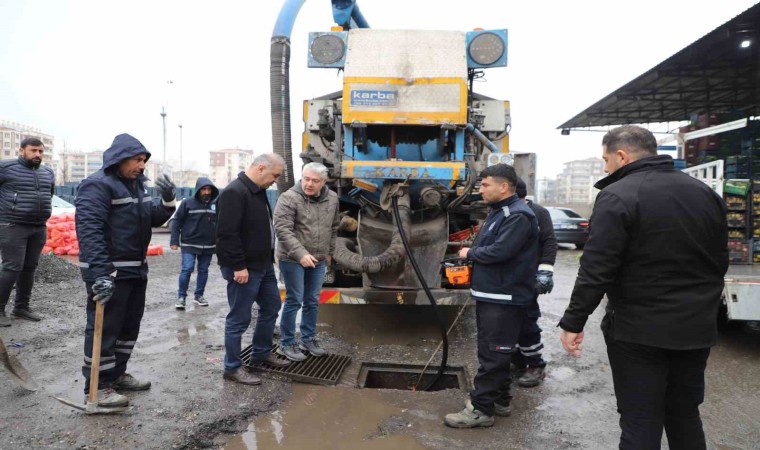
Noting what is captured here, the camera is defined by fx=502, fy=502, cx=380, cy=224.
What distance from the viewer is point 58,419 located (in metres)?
3.20

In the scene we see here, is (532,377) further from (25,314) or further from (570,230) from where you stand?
(570,230)

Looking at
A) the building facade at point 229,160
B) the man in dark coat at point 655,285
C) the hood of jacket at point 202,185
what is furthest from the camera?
the building facade at point 229,160

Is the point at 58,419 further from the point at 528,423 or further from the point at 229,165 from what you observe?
the point at 229,165

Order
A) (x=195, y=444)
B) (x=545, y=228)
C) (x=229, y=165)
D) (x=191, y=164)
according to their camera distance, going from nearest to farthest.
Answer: (x=195, y=444)
(x=545, y=228)
(x=191, y=164)
(x=229, y=165)

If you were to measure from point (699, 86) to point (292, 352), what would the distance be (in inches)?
576

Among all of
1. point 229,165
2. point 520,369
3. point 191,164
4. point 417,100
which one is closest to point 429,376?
point 520,369

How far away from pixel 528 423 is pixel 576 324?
1.35 meters

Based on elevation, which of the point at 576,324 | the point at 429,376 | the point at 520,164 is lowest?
the point at 429,376

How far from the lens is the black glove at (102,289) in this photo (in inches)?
124

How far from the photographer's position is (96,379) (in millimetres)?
3209

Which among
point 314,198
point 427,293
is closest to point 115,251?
point 314,198

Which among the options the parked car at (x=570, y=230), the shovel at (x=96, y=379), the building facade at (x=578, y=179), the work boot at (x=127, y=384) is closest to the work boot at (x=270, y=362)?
the work boot at (x=127, y=384)

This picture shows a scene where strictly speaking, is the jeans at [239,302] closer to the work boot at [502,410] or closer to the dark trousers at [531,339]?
the work boot at [502,410]

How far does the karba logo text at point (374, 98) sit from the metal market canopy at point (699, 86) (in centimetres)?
715
